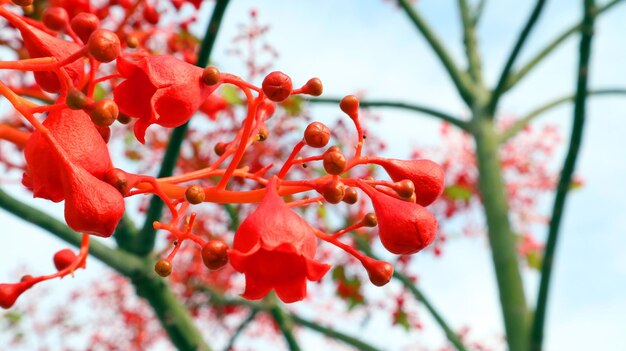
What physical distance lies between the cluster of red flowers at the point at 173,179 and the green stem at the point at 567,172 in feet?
3.62

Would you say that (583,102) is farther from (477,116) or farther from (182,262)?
(182,262)

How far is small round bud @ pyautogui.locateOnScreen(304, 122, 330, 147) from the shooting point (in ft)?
3.44

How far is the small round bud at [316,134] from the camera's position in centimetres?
105

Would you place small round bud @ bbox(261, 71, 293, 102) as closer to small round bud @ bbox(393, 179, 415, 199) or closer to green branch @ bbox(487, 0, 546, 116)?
small round bud @ bbox(393, 179, 415, 199)

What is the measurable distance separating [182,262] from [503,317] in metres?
1.72

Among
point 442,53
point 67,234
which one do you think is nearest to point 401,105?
point 442,53

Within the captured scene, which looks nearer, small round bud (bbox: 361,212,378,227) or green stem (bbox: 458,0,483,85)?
small round bud (bbox: 361,212,378,227)

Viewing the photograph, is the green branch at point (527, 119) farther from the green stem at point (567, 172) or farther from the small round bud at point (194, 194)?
the small round bud at point (194, 194)

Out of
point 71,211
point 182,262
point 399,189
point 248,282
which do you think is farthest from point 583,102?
point 182,262

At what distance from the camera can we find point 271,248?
0.89 m

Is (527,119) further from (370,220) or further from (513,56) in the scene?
(370,220)

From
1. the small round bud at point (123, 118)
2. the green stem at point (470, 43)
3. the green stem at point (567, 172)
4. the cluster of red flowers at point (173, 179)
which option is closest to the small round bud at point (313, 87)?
the cluster of red flowers at point (173, 179)

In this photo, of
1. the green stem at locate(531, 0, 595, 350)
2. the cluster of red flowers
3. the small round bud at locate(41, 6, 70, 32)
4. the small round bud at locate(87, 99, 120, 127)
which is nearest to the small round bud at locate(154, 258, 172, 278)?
the cluster of red flowers

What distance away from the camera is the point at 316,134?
1048mm
